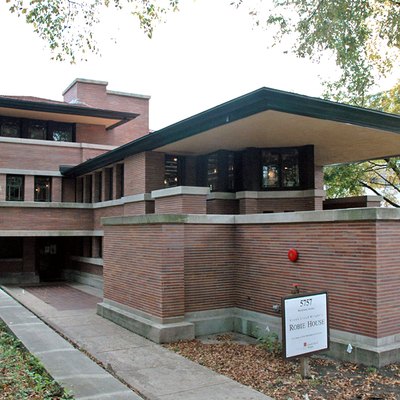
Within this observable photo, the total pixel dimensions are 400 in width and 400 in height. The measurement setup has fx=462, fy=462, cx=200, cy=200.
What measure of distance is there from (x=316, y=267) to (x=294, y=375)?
8.01 ft

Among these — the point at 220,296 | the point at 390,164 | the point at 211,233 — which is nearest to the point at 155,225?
the point at 211,233

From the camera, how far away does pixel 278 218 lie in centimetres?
1023

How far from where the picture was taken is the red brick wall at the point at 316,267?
27.1 ft

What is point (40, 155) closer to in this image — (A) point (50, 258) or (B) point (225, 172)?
(A) point (50, 258)

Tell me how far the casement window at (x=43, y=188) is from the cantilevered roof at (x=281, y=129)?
7099mm

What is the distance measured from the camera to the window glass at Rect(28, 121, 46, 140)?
76.4 ft

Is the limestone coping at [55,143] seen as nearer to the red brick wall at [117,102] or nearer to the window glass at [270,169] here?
the red brick wall at [117,102]

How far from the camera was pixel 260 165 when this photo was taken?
15.3 meters

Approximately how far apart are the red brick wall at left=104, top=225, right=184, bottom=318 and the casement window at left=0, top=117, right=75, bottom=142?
12871 millimetres

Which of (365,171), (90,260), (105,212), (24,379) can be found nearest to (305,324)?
(24,379)

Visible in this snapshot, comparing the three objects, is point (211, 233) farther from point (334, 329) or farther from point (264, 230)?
point (334, 329)

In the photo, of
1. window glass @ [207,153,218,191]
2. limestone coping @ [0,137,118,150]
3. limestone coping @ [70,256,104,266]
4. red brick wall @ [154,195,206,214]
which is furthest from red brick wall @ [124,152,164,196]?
limestone coping @ [0,137,118,150]

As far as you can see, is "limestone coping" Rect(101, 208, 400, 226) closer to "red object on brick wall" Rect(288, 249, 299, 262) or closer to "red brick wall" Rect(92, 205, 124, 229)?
"red object on brick wall" Rect(288, 249, 299, 262)

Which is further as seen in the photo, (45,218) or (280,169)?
(45,218)
